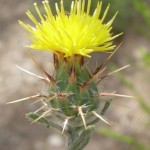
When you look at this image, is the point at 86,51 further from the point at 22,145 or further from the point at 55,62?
the point at 22,145

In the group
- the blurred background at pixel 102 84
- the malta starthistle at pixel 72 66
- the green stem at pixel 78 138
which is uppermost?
the malta starthistle at pixel 72 66

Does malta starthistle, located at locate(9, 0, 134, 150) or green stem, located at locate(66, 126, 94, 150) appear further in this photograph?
green stem, located at locate(66, 126, 94, 150)

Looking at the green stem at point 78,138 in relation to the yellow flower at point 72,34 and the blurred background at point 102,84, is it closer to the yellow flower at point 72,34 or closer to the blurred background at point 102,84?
the yellow flower at point 72,34

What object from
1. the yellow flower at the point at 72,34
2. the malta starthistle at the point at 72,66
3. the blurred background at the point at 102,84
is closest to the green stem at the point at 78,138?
the malta starthistle at the point at 72,66

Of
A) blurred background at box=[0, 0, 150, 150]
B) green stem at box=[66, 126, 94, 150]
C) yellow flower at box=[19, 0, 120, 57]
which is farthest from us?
blurred background at box=[0, 0, 150, 150]

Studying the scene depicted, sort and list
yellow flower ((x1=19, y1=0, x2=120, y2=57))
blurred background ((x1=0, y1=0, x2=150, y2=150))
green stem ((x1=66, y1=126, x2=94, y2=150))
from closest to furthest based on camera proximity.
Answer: yellow flower ((x1=19, y1=0, x2=120, y2=57)) → green stem ((x1=66, y1=126, x2=94, y2=150)) → blurred background ((x1=0, y1=0, x2=150, y2=150))

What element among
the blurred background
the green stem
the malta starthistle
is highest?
the malta starthistle

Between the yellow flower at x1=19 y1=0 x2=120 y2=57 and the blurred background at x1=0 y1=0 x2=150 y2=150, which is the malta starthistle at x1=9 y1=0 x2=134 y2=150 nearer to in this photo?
the yellow flower at x1=19 y1=0 x2=120 y2=57

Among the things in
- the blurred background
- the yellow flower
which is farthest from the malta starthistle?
the blurred background
